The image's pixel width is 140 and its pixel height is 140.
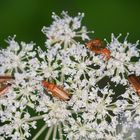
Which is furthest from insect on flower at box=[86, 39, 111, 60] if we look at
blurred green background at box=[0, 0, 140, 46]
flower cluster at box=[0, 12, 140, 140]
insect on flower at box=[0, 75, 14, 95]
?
blurred green background at box=[0, 0, 140, 46]

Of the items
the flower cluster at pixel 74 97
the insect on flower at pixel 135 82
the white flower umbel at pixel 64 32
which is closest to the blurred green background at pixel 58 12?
the white flower umbel at pixel 64 32

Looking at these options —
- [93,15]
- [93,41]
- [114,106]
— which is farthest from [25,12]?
[114,106]

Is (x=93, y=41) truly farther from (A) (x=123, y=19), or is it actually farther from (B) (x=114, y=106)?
(A) (x=123, y=19)

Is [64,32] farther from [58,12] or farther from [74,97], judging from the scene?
[58,12]

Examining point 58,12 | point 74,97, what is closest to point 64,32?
point 74,97

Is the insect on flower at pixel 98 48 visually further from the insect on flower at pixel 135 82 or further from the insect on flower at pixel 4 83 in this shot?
the insect on flower at pixel 4 83

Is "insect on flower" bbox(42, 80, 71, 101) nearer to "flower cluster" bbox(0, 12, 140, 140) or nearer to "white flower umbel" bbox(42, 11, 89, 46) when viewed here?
"flower cluster" bbox(0, 12, 140, 140)
